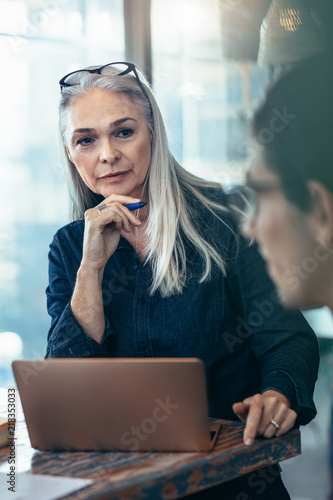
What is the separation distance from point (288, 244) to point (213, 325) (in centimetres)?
59

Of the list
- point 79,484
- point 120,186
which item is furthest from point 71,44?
point 79,484

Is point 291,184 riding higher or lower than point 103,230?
higher

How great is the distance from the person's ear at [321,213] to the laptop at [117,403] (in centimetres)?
84

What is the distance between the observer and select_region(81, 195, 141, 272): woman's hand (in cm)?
145

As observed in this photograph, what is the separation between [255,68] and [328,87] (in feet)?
1.98

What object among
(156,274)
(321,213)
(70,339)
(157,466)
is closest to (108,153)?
(156,274)

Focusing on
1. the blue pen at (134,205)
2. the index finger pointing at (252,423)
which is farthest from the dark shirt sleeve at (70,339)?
the index finger pointing at (252,423)

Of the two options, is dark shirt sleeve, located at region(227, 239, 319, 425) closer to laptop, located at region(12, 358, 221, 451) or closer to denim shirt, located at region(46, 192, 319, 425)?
denim shirt, located at region(46, 192, 319, 425)

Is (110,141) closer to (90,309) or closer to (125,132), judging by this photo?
(125,132)

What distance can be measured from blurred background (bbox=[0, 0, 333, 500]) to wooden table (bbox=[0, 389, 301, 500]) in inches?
64.4

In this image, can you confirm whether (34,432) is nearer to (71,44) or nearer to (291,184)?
(291,184)

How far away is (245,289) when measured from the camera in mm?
1451

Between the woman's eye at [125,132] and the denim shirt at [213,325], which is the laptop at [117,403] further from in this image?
the woman's eye at [125,132]

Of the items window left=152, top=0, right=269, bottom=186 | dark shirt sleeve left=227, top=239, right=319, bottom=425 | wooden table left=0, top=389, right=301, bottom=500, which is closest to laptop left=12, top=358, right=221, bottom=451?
wooden table left=0, top=389, right=301, bottom=500
